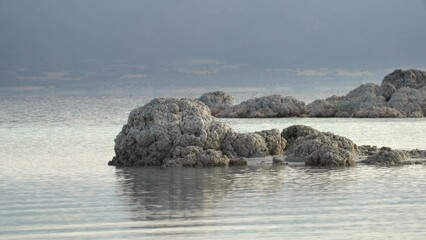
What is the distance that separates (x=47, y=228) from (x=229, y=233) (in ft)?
8.13

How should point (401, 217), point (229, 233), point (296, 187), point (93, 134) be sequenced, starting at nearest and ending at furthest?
point (229, 233), point (401, 217), point (296, 187), point (93, 134)

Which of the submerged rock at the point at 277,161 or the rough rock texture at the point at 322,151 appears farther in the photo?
the submerged rock at the point at 277,161

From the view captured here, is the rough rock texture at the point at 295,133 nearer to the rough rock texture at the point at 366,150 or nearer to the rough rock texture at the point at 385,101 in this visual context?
the rough rock texture at the point at 366,150

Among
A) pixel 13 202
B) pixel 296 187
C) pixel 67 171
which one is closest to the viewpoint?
pixel 13 202

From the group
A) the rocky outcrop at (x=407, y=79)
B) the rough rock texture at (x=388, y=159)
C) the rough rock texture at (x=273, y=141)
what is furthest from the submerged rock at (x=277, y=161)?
the rocky outcrop at (x=407, y=79)

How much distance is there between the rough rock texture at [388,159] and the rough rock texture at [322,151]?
42cm

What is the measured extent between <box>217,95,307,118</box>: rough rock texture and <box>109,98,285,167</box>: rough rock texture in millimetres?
25607

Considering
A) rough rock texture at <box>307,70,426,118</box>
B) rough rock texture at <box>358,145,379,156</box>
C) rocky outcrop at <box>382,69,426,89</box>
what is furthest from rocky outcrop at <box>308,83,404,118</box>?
rough rock texture at <box>358,145,379,156</box>

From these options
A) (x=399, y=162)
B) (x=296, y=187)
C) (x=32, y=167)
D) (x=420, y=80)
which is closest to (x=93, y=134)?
(x=32, y=167)

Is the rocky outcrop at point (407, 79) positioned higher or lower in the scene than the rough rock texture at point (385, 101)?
higher

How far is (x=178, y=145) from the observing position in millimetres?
23141

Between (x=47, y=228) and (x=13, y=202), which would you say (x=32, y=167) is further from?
(x=47, y=228)

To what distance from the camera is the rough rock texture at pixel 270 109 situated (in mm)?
49781

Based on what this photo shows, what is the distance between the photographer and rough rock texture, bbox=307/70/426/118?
46781 mm
